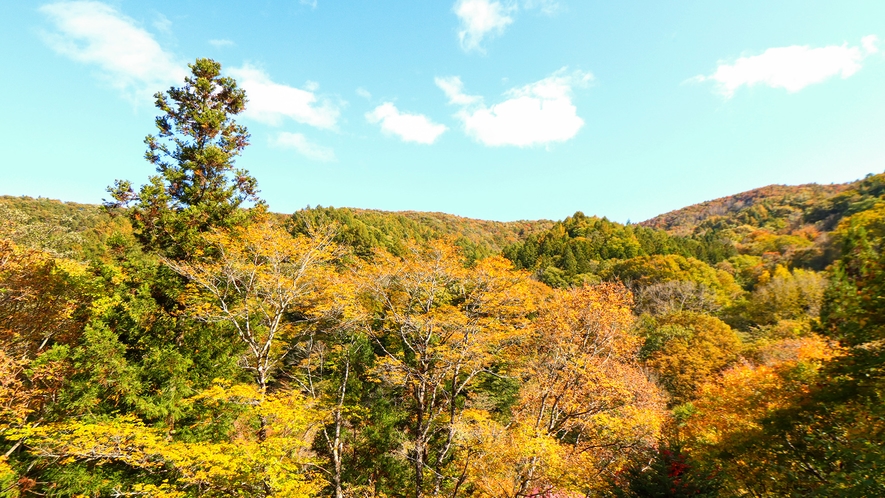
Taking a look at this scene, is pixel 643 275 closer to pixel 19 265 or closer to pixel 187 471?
pixel 187 471

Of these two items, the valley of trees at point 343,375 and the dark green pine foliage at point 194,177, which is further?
the dark green pine foliage at point 194,177

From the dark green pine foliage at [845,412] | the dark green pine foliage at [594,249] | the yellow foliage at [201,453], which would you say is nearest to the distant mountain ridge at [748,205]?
the dark green pine foliage at [594,249]

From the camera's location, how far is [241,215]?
1566 centimetres

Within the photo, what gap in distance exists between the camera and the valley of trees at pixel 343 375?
7.65 meters

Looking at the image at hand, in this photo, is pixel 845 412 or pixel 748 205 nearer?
pixel 845 412

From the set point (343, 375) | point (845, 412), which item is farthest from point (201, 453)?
point (845, 412)

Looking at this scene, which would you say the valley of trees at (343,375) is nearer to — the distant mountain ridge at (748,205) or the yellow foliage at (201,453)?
the yellow foliage at (201,453)

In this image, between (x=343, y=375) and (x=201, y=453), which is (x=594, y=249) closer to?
(x=343, y=375)

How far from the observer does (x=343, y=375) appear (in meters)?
19.1

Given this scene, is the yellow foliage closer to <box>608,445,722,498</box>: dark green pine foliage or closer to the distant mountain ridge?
<box>608,445,722,498</box>: dark green pine foliage

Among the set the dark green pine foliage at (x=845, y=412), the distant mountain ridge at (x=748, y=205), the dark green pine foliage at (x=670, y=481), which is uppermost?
the distant mountain ridge at (x=748, y=205)

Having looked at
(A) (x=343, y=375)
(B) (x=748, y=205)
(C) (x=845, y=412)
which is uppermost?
(B) (x=748, y=205)

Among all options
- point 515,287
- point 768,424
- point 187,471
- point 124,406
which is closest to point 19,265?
point 124,406

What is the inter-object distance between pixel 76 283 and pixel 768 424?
2340 centimetres
